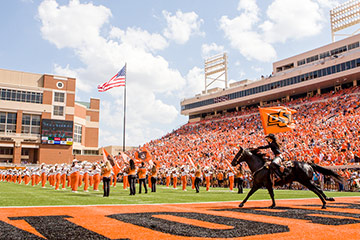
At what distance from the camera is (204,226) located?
6.35 metres

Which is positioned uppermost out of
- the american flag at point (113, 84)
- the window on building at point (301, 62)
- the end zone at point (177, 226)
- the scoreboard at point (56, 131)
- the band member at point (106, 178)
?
the window on building at point (301, 62)

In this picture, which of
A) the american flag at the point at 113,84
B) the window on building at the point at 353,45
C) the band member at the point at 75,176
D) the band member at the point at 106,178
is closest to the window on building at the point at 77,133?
the american flag at the point at 113,84

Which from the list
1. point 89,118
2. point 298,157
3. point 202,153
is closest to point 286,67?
point 202,153

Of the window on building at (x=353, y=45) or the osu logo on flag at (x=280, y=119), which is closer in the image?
the osu logo on flag at (x=280, y=119)

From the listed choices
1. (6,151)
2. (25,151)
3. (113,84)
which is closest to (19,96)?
(6,151)

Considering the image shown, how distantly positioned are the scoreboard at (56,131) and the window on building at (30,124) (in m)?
2.79

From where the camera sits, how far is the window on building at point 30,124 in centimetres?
6334

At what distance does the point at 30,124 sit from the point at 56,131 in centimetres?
545

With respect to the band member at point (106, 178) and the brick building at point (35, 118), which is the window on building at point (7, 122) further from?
the band member at point (106, 178)

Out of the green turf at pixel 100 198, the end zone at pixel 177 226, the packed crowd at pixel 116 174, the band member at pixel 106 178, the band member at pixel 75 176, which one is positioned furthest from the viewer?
the band member at pixel 75 176

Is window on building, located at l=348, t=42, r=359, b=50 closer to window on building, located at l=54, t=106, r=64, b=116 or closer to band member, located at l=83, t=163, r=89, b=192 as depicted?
band member, located at l=83, t=163, r=89, b=192

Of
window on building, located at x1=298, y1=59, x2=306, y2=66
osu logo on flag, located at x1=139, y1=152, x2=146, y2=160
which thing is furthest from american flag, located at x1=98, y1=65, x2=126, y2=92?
window on building, located at x1=298, y1=59, x2=306, y2=66

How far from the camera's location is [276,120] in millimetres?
13414

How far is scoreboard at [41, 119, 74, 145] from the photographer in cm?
6234
